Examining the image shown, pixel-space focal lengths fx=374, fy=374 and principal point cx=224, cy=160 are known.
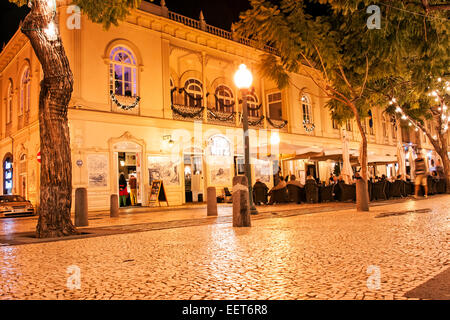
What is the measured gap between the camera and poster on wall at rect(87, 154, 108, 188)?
1559 centimetres

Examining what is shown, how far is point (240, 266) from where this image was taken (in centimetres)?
365

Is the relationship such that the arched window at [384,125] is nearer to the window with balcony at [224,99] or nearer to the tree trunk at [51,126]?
the window with balcony at [224,99]

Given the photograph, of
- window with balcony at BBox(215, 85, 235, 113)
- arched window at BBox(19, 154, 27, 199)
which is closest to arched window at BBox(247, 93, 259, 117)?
window with balcony at BBox(215, 85, 235, 113)

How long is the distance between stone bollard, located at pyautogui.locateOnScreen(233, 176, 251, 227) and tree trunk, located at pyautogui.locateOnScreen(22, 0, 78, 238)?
310 cm

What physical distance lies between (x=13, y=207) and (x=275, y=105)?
17243mm

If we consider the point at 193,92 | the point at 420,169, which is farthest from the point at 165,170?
the point at 420,169

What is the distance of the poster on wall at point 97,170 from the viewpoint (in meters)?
15.6

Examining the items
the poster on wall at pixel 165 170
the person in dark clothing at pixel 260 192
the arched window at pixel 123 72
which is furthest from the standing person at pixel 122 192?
the person in dark clothing at pixel 260 192

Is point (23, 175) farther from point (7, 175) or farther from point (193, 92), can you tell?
point (193, 92)

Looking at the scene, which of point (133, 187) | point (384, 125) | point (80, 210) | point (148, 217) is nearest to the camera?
point (80, 210)

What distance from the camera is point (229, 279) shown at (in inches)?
124

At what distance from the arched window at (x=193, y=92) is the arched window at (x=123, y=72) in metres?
3.80
